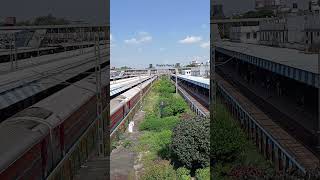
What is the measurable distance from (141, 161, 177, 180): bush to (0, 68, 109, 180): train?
2475 mm

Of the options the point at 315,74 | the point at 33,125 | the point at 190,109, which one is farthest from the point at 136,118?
the point at 33,125

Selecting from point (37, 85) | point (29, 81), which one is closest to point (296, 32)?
point (37, 85)

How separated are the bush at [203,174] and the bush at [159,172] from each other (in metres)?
0.84

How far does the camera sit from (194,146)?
15.3m

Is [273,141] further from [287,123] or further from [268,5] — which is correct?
[268,5]

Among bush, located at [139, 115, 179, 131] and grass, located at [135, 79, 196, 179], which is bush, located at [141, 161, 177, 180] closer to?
grass, located at [135, 79, 196, 179]

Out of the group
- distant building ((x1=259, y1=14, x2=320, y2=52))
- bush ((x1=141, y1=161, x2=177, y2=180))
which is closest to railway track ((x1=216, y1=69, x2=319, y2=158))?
distant building ((x1=259, y1=14, x2=320, y2=52))

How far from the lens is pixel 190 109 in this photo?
35062 millimetres

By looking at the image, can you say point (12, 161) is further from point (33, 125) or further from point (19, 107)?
point (19, 107)

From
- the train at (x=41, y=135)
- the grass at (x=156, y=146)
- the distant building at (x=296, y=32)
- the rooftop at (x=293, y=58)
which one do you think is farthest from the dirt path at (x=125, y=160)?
the distant building at (x=296, y=32)

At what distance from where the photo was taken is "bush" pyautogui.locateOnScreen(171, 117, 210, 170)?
15.3 m

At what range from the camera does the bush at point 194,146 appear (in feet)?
50.3

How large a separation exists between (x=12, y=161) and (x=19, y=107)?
16.1ft

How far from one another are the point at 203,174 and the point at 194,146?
1213mm
